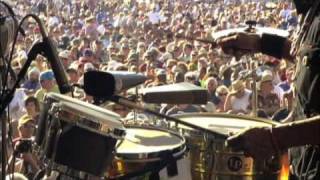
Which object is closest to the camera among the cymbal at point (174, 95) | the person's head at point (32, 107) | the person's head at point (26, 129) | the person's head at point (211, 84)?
the cymbal at point (174, 95)

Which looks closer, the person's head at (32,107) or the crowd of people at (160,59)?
the person's head at (32,107)

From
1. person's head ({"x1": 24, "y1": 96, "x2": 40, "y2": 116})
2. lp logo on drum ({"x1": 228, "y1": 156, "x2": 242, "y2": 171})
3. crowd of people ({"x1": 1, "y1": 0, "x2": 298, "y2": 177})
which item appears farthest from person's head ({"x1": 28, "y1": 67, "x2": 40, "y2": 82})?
lp logo on drum ({"x1": 228, "y1": 156, "x2": 242, "y2": 171})

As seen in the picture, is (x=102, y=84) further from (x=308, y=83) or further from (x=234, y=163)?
(x=234, y=163)

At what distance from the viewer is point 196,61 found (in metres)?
11.1

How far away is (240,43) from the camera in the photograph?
3.30 m

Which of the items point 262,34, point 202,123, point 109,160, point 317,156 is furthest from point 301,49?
point 202,123

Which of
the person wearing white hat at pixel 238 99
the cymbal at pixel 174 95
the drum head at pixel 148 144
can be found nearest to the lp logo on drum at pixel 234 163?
the drum head at pixel 148 144

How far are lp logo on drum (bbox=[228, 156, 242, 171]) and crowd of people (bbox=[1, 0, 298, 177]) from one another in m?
0.55

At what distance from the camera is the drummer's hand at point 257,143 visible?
2.48m

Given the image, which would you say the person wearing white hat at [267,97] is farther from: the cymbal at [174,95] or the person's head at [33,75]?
the cymbal at [174,95]

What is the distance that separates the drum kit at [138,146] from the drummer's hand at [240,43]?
25cm

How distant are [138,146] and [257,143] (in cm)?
99

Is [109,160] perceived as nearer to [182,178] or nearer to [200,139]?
[182,178]

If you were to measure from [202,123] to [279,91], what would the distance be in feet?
17.3
